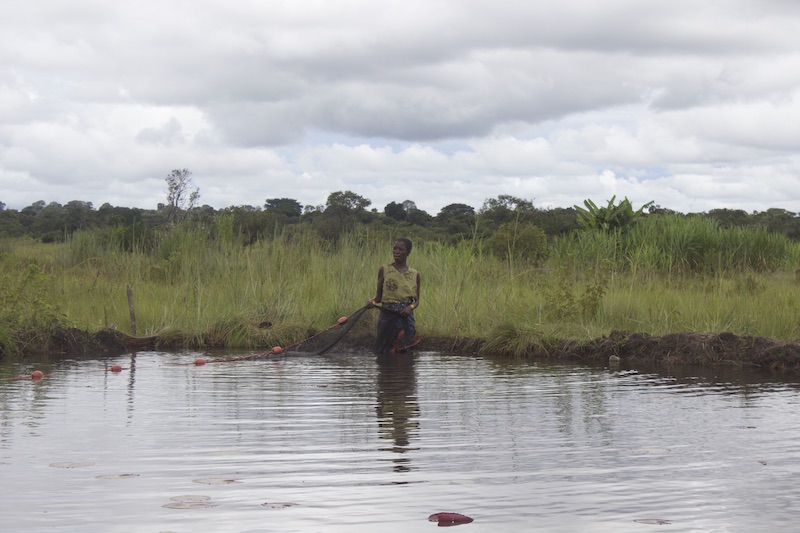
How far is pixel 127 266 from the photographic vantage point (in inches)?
798

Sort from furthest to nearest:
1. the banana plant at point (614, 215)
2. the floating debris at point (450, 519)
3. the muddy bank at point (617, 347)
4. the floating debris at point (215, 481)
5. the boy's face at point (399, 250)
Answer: the banana plant at point (614, 215) → the boy's face at point (399, 250) → the muddy bank at point (617, 347) → the floating debris at point (215, 481) → the floating debris at point (450, 519)

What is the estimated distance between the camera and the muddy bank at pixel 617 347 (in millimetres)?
12070

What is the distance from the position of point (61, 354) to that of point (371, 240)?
6.18 meters

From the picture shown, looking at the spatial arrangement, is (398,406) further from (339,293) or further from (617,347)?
(339,293)

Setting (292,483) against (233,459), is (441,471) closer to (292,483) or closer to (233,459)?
→ (292,483)

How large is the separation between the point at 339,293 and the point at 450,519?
12.0m

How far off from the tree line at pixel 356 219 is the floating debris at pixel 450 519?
433 inches

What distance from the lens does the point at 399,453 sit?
6594 millimetres

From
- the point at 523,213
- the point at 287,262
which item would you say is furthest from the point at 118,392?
the point at 523,213

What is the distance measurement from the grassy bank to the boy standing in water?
1.11m

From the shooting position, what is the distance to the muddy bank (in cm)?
1207

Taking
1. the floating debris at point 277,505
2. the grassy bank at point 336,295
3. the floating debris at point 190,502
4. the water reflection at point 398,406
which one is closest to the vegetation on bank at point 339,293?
the grassy bank at point 336,295

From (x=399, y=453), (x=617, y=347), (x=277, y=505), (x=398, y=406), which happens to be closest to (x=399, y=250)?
(x=617, y=347)

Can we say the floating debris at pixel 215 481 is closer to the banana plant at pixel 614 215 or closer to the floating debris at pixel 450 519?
the floating debris at pixel 450 519
